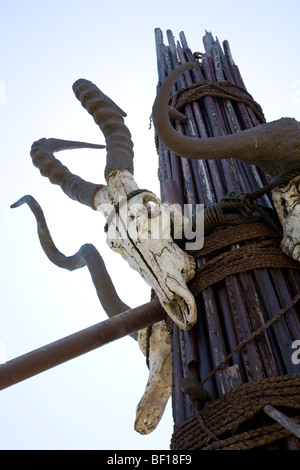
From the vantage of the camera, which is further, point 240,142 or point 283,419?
point 240,142

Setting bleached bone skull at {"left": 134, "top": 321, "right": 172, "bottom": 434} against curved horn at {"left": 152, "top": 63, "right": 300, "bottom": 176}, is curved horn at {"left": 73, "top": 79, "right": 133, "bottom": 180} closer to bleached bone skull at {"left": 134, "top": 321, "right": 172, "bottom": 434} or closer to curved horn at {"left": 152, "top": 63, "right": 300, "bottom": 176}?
curved horn at {"left": 152, "top": 63, "right": 300, "bottom": 176}

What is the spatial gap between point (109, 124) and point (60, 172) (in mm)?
545

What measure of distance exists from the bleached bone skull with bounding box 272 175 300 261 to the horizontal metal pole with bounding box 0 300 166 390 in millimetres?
901

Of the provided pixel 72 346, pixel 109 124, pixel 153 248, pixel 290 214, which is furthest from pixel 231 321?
pixel 109 124

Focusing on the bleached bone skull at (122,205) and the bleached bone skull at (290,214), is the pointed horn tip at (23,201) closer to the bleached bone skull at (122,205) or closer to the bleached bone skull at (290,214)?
the bleached bone skull at (122,205)

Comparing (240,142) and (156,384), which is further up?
(240,142)

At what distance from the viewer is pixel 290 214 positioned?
3.38 m

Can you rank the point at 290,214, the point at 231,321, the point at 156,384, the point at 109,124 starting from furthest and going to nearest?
the point at 109,124 → the point at 156,384 → the point at 290,214 → the point at 231,321

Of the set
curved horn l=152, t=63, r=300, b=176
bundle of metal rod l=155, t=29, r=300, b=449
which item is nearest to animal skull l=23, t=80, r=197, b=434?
bundle of metal rod l=155, t=29, r=300, b=449

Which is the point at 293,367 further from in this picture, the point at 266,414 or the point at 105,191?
the point at 105,191

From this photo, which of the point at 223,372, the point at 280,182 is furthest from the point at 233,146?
the point at 223,372

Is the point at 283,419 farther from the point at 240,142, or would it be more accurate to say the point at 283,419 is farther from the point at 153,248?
the point at 240,142

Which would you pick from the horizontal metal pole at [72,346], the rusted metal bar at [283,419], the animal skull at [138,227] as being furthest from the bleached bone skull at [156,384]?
the rusted metal bar at [283,419]
